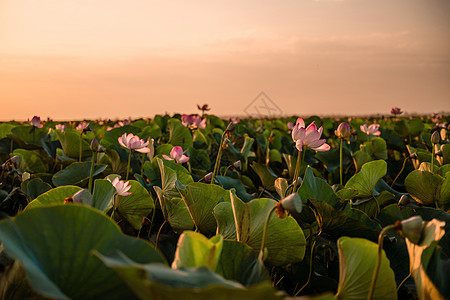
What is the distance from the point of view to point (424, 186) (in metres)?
1.89

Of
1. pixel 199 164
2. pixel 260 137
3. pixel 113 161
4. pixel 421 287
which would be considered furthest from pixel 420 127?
pixel 421 287

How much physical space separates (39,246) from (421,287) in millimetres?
624

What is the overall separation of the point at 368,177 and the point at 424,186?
0.84 feet

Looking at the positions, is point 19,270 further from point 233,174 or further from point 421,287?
point 233,174

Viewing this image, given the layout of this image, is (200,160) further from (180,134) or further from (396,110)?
(396,110)

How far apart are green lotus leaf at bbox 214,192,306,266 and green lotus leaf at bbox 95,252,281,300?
0.46 metres

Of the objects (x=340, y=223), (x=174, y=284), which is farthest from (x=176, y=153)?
(x=174, y=284)

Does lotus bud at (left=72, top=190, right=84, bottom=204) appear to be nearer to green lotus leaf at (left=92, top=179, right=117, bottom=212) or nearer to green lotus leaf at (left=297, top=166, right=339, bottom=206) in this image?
green lotus leaf at (left=92, top=179, right=117, bottom=212)

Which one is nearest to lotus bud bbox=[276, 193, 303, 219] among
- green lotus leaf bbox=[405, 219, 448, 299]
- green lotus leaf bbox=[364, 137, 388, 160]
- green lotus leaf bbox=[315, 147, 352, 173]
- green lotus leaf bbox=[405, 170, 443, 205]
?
green lotus leaf bbox=[405, 219, 448, 299]

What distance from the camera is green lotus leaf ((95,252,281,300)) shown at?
48cm

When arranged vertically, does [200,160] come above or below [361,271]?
below

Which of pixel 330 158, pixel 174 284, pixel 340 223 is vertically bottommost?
pixel 330 158

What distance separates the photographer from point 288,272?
1272 mm

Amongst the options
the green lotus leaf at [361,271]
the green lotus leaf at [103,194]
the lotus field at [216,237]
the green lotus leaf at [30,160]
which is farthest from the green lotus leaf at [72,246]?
the green lotus leaf at [30,160]
